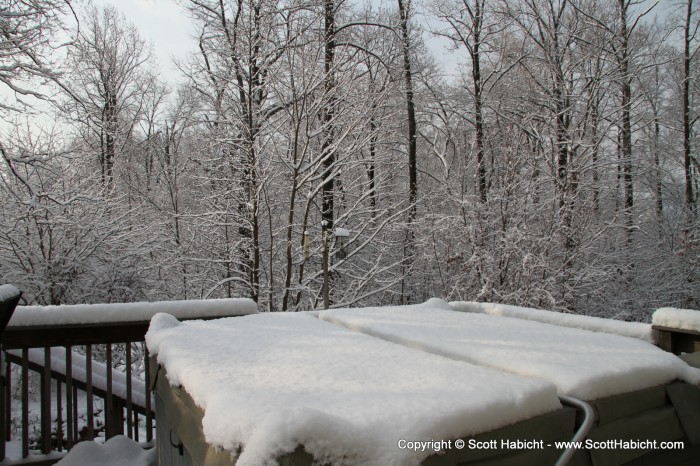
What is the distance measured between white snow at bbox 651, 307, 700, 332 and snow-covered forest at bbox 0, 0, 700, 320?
5.71 meters

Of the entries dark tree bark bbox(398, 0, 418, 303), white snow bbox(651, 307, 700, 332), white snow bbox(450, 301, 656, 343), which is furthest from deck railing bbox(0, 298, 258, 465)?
dark tree bark bbox(398, 0, 418, 303)

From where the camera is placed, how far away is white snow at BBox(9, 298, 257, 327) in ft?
7.53

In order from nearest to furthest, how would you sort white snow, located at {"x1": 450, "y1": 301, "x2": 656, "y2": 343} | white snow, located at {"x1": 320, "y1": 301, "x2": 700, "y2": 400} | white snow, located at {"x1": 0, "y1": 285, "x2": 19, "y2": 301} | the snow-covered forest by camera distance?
1. white snow, located at {"x1": 320, "y1": 301, "x2": 700, "y2": 400}
2. white snow, located at {"x1": 0, "y1": 285, "x2": 19, "y2": 301}
3. white snow, located at {"x1": 450, "y1": 301, "x2": 656, "y2": 343}
4. the snow-covered forest

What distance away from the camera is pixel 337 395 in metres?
1.11

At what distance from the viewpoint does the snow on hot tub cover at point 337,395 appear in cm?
85

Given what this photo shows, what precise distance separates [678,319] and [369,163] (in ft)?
26.9

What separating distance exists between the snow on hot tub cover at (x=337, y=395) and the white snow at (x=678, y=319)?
1.21 meters

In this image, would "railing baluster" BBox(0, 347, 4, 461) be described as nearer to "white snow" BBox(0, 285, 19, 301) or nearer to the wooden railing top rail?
the wooden railing top rail

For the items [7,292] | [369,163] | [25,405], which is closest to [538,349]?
[7,292]

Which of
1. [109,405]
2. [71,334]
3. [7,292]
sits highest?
[7,292]

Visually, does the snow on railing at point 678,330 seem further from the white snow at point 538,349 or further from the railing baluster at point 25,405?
the railing baluster at point 25,405

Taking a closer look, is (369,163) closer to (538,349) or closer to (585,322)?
(585,322)

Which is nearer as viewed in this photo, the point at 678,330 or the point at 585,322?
the point at 678,330

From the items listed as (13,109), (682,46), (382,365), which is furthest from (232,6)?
(682,46)
